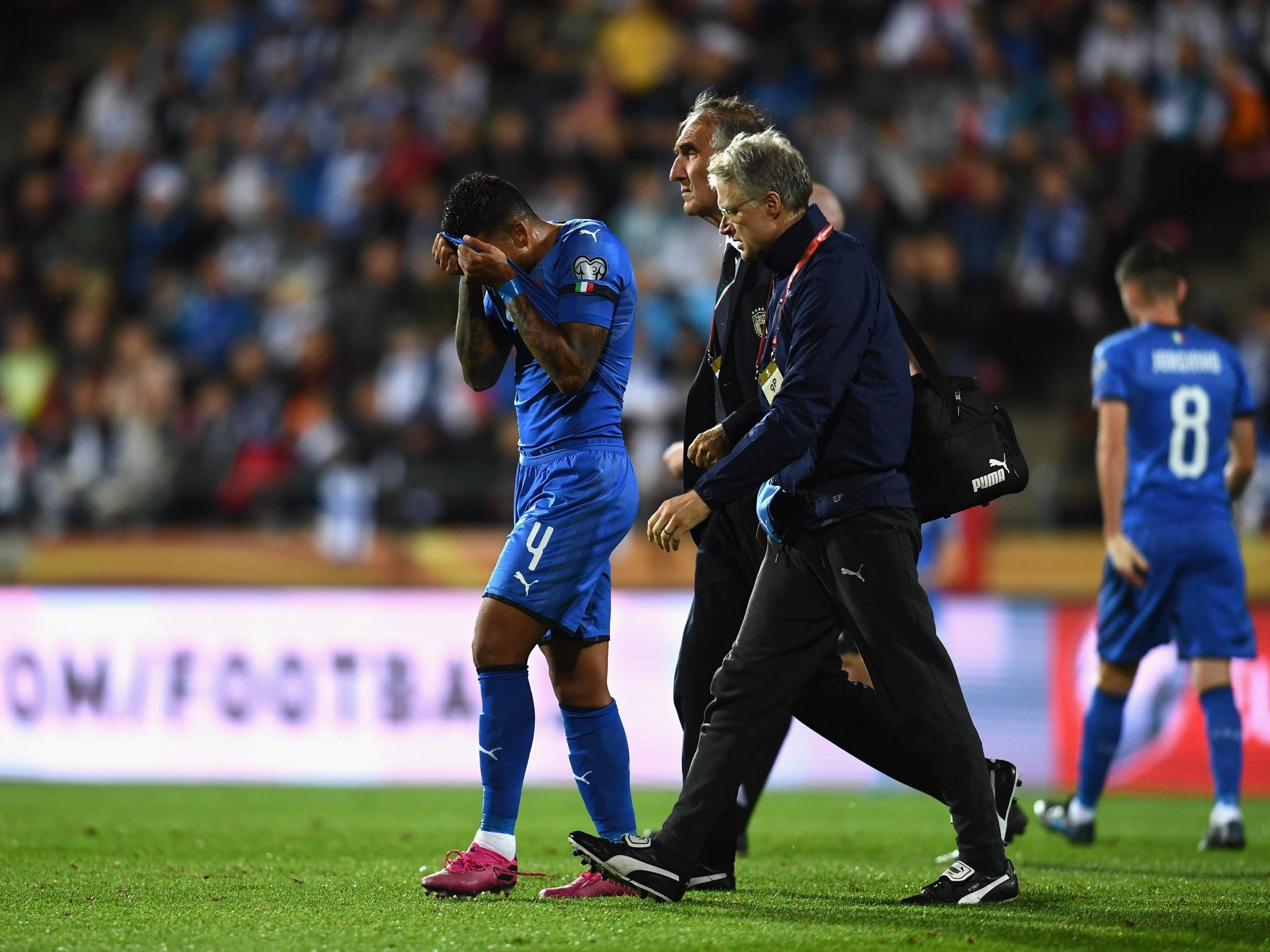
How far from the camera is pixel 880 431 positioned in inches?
175

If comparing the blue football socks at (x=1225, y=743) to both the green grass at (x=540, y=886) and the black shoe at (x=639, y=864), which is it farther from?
the black shoe at (x=639, y=864)

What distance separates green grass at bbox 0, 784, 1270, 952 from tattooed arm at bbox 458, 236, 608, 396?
1548 mm

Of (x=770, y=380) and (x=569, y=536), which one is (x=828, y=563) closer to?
(x=770, y=380)

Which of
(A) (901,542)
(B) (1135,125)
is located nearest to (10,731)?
(A) (901,542)

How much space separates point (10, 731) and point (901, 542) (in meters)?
7.25

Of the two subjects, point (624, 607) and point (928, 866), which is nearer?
Answer: point (928, 866)

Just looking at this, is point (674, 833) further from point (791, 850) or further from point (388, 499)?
point (388, 499)

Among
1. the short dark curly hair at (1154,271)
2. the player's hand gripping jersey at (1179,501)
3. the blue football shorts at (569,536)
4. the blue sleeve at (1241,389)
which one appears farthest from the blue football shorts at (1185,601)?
the blue football shorts at (569,536)

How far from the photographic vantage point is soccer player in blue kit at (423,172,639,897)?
4641mm

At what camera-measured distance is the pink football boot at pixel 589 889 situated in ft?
15.2

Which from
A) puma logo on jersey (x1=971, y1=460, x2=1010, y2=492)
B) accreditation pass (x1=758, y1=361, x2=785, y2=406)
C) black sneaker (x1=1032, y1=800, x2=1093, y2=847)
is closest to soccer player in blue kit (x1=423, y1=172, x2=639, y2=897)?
accreditation pass (x1=758, y1=361, x2=785, y2=406)

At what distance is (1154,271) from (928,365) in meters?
2.55

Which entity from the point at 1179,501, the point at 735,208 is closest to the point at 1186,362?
the point at 1179,501

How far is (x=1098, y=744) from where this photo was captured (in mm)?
6574
